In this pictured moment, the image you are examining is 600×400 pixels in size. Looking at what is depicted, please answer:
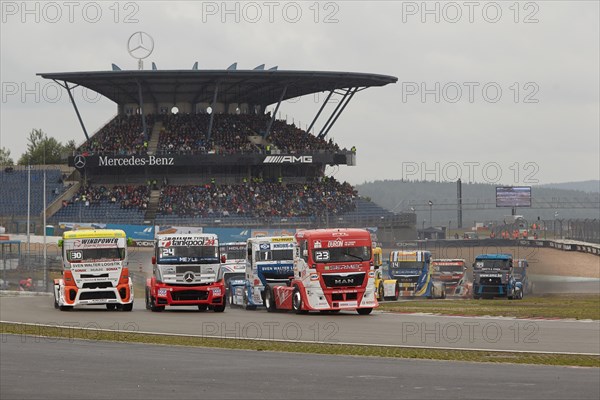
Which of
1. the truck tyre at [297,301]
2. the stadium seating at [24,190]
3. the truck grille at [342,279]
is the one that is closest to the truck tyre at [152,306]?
the truck tyre at [297,301]

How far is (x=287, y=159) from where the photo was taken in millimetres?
96062

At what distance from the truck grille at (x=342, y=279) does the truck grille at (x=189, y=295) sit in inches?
185

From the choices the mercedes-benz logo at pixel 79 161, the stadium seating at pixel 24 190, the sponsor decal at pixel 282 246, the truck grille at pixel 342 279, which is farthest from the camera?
the mercedes-benz logo at pixel 79 161

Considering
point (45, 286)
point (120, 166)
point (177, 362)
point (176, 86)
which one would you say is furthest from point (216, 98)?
point (177, 362)

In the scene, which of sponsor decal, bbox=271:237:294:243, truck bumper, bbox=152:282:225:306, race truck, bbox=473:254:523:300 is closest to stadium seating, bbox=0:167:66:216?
race truck, bbox=473:254:523:300

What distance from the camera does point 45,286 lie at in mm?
59750

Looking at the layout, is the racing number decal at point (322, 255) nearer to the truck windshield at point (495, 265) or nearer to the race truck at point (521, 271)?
the truck windshield at point (495, 265)

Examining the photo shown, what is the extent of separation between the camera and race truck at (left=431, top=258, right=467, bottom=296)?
6253cm

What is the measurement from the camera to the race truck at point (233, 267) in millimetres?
47594

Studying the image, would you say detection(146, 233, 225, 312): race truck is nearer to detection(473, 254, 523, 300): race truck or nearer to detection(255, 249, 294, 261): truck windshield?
detection(255, 249, 294, 261): truck windshield

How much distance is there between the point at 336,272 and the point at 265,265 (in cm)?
662

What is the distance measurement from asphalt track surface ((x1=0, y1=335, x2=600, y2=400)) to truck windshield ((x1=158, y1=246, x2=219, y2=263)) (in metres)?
14.4

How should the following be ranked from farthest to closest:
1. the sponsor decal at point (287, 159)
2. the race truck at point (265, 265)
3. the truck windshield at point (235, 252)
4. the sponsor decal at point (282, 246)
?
the sponsor decal at point (287, 159) → the truck windshield at point (235, 252) → the sponsor decal at point (282, 246) → the race truck at point (265, 265)

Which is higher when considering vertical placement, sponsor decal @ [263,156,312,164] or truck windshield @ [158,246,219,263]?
sponsor decal @ [263,156,312,164]
